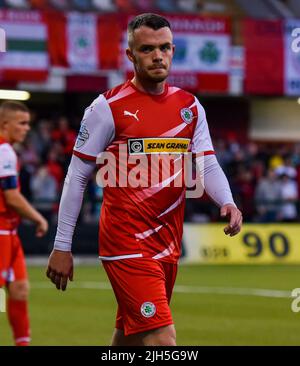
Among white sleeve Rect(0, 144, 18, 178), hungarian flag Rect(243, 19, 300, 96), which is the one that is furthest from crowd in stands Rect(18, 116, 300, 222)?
white sleeve Rect(0, 144, 18, 178)

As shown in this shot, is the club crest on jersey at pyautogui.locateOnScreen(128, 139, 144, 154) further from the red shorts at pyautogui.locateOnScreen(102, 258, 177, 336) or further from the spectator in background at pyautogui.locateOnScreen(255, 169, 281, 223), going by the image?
the spectator in background at pyautogui.locateOnScreen(255, 169, 281, 223)

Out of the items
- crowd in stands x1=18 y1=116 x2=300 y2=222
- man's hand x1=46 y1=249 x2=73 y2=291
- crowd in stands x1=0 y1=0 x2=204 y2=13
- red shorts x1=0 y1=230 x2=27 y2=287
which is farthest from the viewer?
crowd in stands x1=0 y1=0 x2=204 y2=13

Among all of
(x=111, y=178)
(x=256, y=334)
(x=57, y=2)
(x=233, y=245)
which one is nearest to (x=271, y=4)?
(x=57, y=2)

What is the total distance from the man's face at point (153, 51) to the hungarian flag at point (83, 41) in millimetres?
19311

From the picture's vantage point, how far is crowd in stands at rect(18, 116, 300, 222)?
77.0ft

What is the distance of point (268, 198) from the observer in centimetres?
2553

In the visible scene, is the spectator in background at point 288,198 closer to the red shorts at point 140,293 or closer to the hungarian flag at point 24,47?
the hungarian flag at point 24,47

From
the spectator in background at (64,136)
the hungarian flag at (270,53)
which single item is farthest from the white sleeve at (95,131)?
the hungarian flag at (270,53)

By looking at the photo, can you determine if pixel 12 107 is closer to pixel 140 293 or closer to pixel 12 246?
pixel 12 246

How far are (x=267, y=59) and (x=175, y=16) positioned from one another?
2584 mm

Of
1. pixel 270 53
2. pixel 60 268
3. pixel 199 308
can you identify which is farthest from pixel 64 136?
pixel 60 268

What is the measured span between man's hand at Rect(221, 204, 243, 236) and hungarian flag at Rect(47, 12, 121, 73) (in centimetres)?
1960

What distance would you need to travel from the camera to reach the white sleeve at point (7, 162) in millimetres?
10070

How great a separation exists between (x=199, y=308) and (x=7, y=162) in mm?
5529
